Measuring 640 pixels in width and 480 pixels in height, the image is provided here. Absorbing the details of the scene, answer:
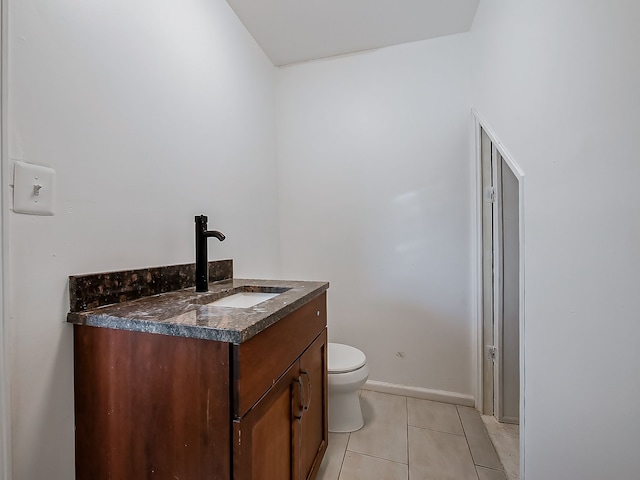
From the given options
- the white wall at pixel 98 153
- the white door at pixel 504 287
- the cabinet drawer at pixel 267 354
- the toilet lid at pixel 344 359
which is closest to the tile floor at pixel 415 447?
the white door at pixel 504 287

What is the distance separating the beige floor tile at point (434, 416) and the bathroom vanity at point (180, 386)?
104cm

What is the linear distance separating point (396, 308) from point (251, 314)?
145cm

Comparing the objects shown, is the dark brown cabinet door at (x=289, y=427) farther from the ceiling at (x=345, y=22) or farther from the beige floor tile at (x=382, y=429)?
the ceiling at (x=345, y=22)

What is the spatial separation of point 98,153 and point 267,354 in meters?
0.83

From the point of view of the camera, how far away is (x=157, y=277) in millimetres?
1097

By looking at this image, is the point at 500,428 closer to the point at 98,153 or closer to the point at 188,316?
the point at 188,316

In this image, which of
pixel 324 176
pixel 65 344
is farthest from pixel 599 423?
pixel 324 176

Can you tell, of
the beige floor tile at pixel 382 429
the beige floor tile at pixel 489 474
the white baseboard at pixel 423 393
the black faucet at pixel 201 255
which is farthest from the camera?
the white baseboard at pixel 423 393

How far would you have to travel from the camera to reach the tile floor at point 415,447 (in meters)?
1.33

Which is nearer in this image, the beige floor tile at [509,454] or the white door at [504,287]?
the beige floor tile at [509,454]

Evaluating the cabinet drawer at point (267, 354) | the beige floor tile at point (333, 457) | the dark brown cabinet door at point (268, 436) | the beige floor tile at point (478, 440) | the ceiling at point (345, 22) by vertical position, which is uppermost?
the ceiling at point (345, 22)

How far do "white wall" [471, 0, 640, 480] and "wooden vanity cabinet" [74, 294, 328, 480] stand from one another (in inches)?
32.7

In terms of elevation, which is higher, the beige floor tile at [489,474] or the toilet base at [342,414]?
the toilet base at [342,414]

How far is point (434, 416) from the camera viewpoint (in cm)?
176
